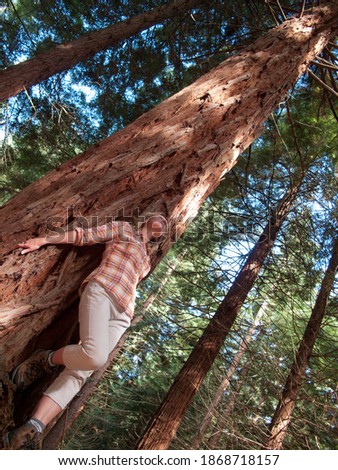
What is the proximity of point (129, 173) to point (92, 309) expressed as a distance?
798 mm

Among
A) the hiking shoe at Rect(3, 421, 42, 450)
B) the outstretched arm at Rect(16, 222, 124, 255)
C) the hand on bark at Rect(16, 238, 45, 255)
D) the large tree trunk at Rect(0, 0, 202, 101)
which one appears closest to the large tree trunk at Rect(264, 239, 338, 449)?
the outstretched arm at Rect(16, 222, 124, 255)

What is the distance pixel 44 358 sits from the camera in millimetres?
1845

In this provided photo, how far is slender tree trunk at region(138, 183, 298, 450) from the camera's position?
408cm

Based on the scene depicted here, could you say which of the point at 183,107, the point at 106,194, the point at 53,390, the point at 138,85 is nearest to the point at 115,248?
the point at 106,194

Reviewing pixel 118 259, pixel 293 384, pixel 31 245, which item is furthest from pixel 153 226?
pixel 293 384

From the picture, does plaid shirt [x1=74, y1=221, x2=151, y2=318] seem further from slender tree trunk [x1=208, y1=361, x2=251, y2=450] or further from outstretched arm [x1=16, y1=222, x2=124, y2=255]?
slender tree trunk [x1=208, y1=361, x2=251, y2=450]

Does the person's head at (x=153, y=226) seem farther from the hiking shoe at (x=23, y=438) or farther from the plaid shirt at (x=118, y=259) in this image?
the hiking shoe at (x=23, y=438)

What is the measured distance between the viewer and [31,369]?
5.75 feet


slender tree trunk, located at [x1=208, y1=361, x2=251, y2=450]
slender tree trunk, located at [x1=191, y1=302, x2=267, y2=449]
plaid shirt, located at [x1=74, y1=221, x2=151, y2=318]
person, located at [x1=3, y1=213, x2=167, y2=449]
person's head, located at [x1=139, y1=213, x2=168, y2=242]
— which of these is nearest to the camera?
person, located at [x1=3, y1=213, x2=167, y2=449]

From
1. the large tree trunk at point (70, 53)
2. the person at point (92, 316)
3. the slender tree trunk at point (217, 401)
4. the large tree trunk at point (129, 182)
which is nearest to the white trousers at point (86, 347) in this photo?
the person at point (92, 316)

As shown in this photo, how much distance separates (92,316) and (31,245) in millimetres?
501

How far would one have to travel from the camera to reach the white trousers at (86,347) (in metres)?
1.88

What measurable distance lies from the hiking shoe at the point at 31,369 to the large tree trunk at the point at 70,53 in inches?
168

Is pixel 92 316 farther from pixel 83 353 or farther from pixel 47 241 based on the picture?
pixel 47 241
